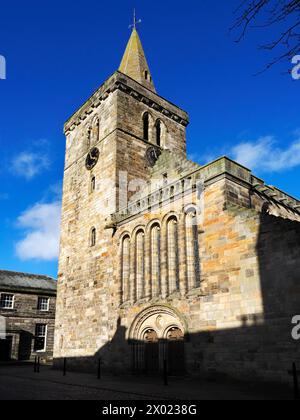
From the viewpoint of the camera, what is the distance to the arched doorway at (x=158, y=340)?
1591 cm

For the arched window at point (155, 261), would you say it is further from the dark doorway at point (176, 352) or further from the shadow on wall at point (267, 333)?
the shadow on wall at point (267, 333)

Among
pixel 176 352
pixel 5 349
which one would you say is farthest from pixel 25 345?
pixel 176 352

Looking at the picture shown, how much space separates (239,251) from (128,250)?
7.40 meters

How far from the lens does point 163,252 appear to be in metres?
17.8

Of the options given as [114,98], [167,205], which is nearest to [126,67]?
[114,98]

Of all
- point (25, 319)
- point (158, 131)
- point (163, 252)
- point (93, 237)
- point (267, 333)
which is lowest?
point (267, 333)

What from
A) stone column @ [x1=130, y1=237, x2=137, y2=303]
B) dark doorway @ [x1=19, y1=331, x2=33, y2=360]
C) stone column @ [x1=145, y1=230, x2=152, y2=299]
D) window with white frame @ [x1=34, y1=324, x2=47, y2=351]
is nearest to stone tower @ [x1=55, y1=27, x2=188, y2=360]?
stone column @ [x1=130, y1=237, x2=137, y2=303]

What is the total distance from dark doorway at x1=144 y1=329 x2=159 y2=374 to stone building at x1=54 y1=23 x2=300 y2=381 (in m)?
0.06

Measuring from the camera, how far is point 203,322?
14.8 meters

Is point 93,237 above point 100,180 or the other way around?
the other way around

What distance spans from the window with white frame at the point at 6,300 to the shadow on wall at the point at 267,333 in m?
22.8

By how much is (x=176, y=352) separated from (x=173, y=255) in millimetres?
4137

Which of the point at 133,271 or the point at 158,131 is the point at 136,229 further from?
the point at 158,131
